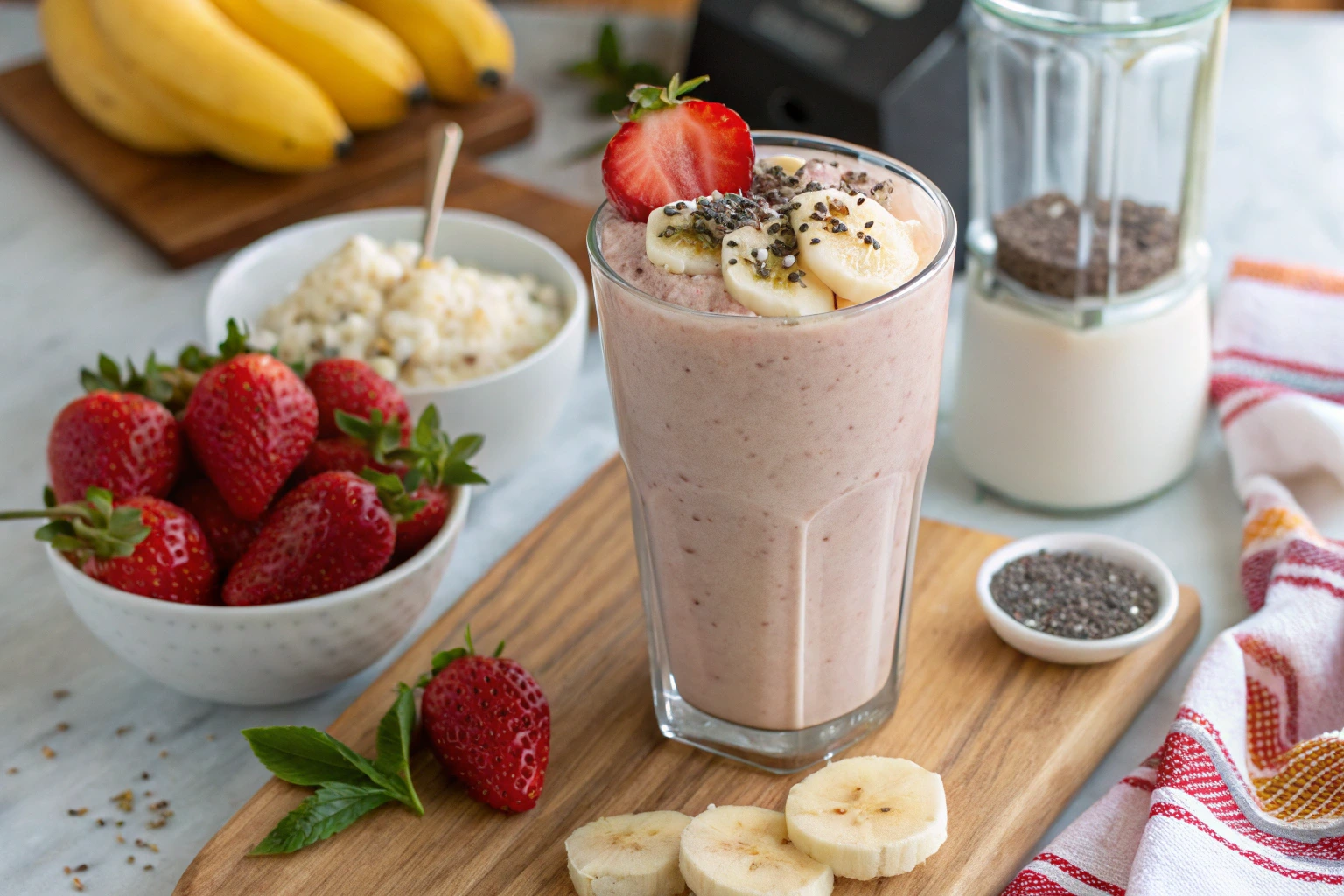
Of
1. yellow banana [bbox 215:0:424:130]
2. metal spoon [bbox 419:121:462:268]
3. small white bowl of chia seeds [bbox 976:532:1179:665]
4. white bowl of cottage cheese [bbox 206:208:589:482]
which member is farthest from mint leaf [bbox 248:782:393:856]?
yellow banana [bbox 215:0:424:130]

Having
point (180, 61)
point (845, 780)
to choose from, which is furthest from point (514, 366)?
point (180, 61)

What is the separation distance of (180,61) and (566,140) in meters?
0.58

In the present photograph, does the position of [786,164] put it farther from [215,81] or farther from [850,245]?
[215,81]

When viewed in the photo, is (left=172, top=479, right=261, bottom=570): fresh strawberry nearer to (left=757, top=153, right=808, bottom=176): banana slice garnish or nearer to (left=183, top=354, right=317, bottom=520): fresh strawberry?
(left=183, top=354, right=317, bottom=520): fresh strawberry

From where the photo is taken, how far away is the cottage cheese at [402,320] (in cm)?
132

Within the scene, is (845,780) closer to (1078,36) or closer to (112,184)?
(1078,36)

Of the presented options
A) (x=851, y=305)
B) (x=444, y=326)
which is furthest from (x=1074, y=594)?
(x=444, y=326)

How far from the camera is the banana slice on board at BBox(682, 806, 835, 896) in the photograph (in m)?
0.85

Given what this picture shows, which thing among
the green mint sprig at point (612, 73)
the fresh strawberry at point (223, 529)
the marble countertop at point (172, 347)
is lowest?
the marble countertop at point (172, 347)

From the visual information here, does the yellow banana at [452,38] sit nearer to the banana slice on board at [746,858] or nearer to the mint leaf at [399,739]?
the mint leaf at [399,739]

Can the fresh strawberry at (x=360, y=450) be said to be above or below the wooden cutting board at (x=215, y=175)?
above

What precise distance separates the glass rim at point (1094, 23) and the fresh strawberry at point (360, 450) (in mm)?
665

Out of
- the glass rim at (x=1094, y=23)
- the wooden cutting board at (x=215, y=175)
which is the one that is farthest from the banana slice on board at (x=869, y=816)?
the wooden cutting board at (x=215, y=175)

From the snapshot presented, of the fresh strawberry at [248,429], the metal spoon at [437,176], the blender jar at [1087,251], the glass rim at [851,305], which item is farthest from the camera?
the metal spoon at [437,176]
